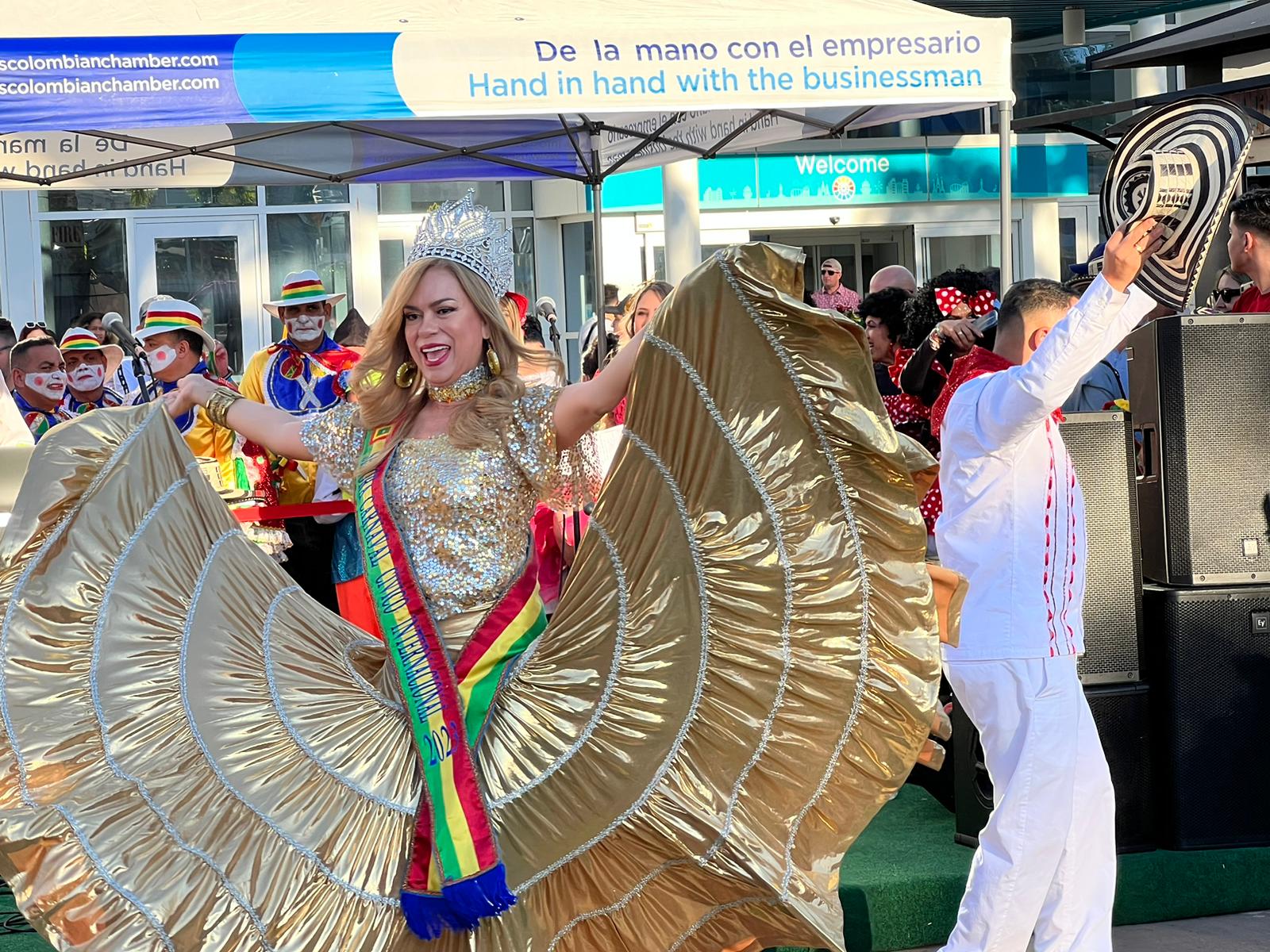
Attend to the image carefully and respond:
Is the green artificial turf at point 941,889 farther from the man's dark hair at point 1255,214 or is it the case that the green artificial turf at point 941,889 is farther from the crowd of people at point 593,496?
the man's dark hair at point 1255,214

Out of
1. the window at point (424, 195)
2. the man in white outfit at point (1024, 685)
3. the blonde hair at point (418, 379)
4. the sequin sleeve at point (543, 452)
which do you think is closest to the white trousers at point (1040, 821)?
the man in white outfit at point (1024, 685)

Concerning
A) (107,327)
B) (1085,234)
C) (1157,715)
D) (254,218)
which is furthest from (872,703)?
(1085,234)

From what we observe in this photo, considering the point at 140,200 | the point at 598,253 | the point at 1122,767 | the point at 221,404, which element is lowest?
the point at 1122,767

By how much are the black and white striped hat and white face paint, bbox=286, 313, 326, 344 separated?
409cm

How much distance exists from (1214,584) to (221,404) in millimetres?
3107

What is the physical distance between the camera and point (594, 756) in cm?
288

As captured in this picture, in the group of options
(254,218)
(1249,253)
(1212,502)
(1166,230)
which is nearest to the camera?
(1166,230)

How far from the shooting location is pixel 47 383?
772 cm

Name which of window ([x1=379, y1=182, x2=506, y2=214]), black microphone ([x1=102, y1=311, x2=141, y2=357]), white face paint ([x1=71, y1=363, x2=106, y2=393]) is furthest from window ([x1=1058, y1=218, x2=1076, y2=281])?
white face paint ([x1=71, y1=363, x2=106, y2=393])

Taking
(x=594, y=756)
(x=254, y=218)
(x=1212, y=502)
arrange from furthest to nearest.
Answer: (x=254, y=218) → (x=1212, y=502) → (x=594, y=756)

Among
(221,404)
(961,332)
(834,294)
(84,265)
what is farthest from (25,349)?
(84,265)

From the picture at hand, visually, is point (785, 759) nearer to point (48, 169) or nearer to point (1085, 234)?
point (48, 169)

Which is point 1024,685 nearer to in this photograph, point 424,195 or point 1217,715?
point 1217,715

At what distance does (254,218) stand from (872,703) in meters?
14.5
